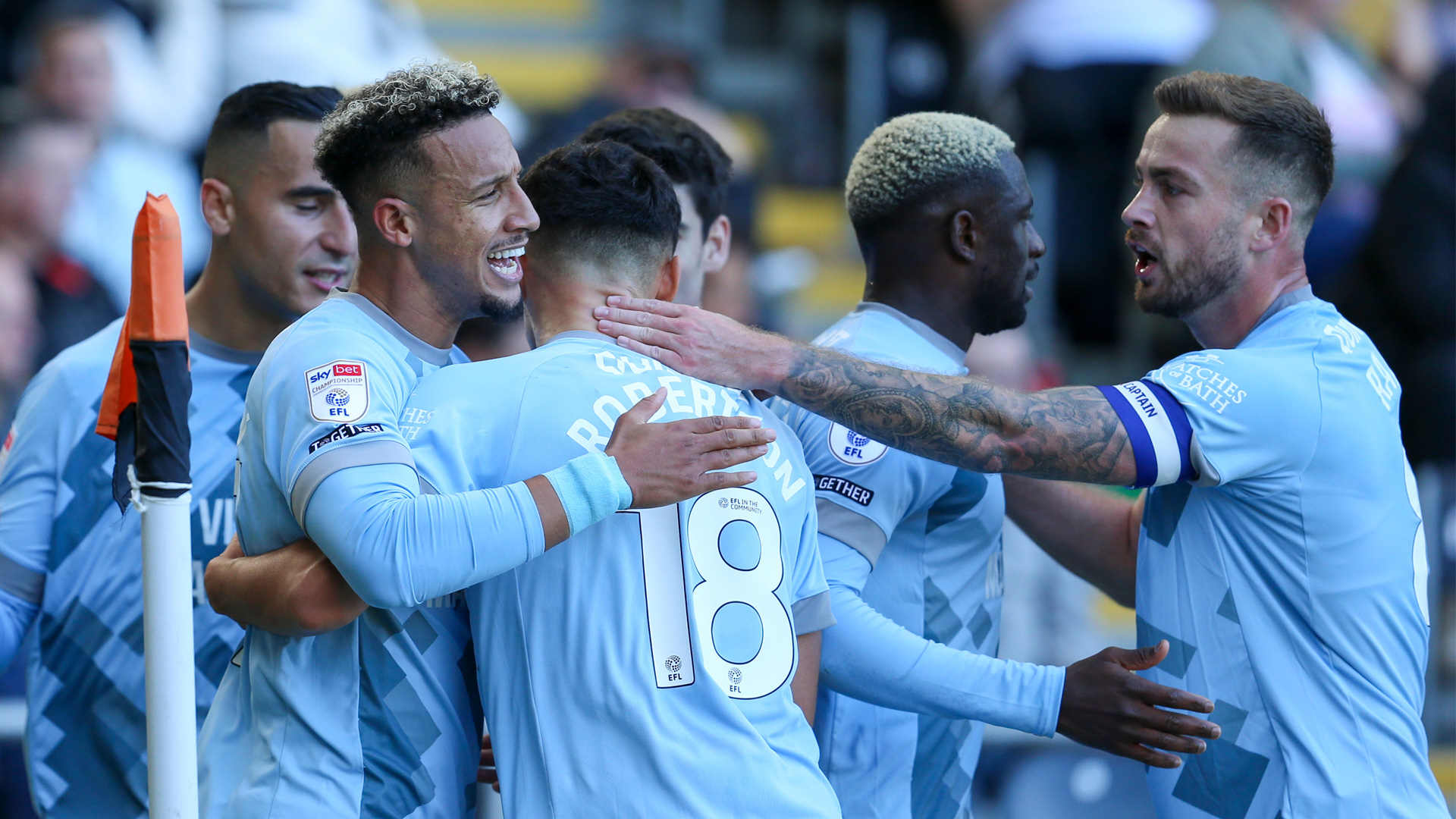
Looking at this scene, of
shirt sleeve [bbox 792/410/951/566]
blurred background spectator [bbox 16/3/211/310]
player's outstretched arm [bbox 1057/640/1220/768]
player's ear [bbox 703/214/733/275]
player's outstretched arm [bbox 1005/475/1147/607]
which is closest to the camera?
player's outstretched arm [bbox 1057/640/1220/768]

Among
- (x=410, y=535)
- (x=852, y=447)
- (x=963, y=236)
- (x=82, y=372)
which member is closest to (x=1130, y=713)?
(x=852, y=447)

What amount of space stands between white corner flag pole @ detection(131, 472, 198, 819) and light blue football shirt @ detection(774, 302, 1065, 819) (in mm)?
1342

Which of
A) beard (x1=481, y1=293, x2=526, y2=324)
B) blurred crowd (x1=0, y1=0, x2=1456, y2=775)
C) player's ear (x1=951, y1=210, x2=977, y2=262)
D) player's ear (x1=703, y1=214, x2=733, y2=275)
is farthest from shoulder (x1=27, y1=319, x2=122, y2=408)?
blurred crowd (x1=0, y1=0, x2=1456, y2=775)

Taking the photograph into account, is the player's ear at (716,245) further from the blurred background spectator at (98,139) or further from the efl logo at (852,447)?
the blurred background spectator at (98,139)

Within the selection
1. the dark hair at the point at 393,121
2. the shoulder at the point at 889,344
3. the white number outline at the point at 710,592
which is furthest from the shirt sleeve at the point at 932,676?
the dark hair at the point at 393,121

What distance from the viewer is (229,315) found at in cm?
351

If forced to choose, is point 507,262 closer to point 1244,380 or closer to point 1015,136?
point 1244,380

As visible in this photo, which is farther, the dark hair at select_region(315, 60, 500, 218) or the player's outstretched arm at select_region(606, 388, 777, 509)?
the dark hair at select_region(315, 60, 500, 218)

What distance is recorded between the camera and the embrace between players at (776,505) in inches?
97.3

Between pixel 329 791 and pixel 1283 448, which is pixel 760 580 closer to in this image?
pixel 329 791

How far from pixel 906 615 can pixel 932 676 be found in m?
0.32

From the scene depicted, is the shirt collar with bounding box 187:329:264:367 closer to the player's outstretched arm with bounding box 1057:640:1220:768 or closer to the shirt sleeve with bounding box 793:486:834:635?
the shirt sleeve with bounding box 793:486:834:635

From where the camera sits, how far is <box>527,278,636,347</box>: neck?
2736 millimetres

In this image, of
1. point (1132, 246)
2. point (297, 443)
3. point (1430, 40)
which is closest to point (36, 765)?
point (297, 443)
